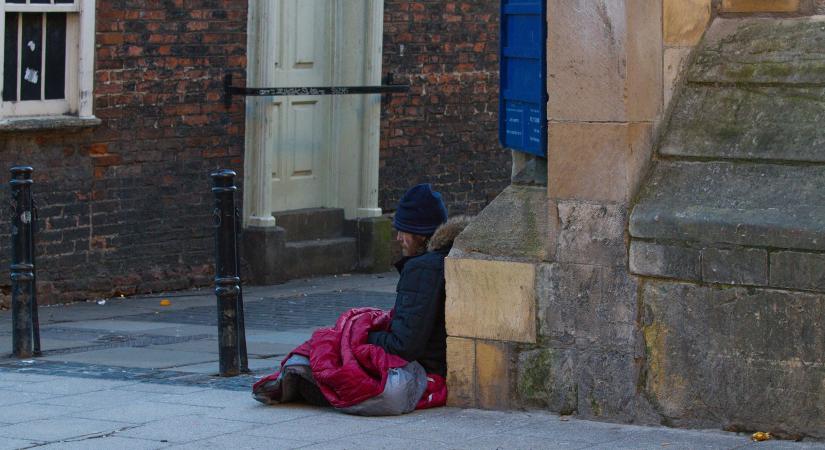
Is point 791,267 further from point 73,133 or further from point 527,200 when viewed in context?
point 73,133

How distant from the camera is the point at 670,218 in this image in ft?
21.5

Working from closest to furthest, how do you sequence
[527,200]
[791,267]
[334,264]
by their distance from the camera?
[791,267] → [527,200] → [334,264]

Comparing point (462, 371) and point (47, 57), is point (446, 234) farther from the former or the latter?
point (47, 57)

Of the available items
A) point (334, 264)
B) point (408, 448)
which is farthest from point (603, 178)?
point (334, 264)

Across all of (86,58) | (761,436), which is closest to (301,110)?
(86,58)

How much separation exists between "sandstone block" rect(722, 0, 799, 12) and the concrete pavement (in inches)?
71.2

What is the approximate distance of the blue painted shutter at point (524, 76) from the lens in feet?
24.2

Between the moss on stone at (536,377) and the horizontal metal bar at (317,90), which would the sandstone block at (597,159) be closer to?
the moss on stone at (536,377)

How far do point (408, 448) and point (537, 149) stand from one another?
170 centimetres

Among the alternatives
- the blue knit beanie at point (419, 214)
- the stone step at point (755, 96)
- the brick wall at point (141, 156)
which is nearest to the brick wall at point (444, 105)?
the brick wall at point (141, 156)

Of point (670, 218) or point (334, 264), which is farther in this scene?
point (334, 264)

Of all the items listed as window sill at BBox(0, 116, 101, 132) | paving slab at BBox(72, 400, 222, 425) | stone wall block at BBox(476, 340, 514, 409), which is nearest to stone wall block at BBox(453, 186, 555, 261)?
stone wall block at BBox(476, 340, 514, 409)

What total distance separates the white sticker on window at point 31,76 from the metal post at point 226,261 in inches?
152

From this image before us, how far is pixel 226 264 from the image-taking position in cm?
816
